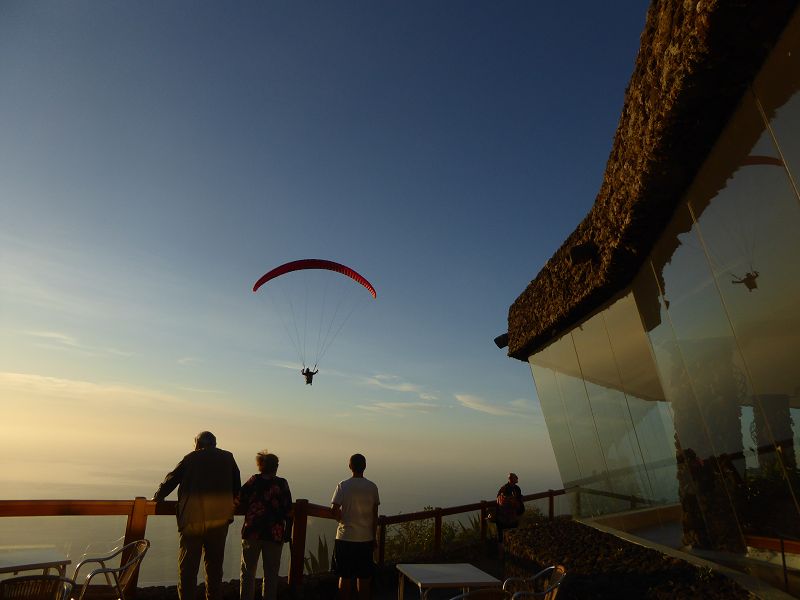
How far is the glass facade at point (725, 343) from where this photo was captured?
3721mm

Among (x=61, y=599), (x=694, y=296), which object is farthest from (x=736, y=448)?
(x=61, y=599)

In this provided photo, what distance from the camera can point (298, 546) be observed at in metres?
6.64

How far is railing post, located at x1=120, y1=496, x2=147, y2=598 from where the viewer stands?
18.5 ft

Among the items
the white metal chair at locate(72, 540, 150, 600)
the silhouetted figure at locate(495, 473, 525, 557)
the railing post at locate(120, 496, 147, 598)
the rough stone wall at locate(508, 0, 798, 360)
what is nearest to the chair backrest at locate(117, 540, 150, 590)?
the white metal chair at locate(72, 540, 150, 600)

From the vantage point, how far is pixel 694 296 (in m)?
5.28

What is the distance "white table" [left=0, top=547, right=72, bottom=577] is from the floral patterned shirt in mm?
1610

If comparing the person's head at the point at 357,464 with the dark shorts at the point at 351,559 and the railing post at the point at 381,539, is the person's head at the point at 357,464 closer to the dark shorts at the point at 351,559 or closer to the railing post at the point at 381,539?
the dark shorts at the point at 351,559

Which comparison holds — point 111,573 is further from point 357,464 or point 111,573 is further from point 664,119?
point 664,119

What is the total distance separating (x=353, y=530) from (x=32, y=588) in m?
3.04

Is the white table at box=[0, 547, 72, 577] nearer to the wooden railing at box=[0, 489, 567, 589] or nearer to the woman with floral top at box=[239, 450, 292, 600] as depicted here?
the wooden railing at box=[0, 489, 567, 589]

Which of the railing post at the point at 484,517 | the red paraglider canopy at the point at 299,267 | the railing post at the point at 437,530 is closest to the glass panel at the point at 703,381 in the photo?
the railing post at the point at 437,530

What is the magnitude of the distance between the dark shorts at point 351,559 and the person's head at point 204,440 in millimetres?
1712

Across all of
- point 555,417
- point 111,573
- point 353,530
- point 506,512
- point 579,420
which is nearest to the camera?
point 111,573

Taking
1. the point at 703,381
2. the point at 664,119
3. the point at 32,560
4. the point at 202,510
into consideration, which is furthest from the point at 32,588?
the point at 703,381
